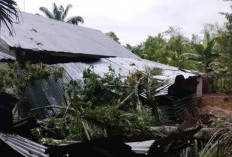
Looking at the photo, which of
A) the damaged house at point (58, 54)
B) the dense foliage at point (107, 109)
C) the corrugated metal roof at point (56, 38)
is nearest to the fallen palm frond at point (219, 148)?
the dense foliage at point (107, 109)

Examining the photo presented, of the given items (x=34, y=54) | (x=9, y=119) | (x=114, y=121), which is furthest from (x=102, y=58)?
(x=9, y=119)

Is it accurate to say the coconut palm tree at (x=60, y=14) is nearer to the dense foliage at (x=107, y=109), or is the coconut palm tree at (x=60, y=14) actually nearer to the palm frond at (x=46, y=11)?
the palm frond at (x=46, y=11)

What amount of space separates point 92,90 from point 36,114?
145cm

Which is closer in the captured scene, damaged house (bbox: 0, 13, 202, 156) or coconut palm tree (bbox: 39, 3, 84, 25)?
damaged house (bbox: 0, 13, 202, 156)

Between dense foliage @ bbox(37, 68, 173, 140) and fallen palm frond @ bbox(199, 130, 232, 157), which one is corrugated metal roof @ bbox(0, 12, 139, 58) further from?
fallen palm frond @ bbox(199, 130, 232, 157)

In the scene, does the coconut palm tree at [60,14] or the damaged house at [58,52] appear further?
the coconut palm tree at [60,14]

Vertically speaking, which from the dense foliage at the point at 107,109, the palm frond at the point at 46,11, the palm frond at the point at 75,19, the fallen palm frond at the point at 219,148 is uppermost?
the palm frond at the point at 46,11

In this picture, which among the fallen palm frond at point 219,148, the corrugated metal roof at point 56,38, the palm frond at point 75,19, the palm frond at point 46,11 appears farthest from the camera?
the palm frond at point 75,19

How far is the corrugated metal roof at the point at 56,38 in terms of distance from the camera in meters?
10.3

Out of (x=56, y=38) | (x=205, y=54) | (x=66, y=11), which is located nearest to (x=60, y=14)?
(x=66, y=11)

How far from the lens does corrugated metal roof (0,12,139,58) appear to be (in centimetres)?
1029

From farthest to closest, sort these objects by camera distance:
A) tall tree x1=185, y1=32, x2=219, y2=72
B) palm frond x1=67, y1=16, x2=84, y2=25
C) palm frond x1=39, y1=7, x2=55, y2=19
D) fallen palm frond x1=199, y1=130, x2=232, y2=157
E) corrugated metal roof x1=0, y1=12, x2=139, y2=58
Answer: palm frond x1=67, y1=16, x2=84, y2=25 → palm frond x1=39, y1=7, x2=55, y2=19 → tall tree x1=185, y1=32, x2=219, y2=72 → corrugated metal roof x1=0, y1=12, x2=139, y2=58 → fallen palm frond x1=199, y1=130, x2=232, y2=157

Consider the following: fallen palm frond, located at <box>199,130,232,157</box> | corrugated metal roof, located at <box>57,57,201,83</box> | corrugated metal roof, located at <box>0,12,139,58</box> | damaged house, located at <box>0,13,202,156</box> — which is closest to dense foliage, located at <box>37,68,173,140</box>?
damaged house, located at <box>0,13,202,156</box>

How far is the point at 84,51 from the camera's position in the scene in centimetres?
1223
